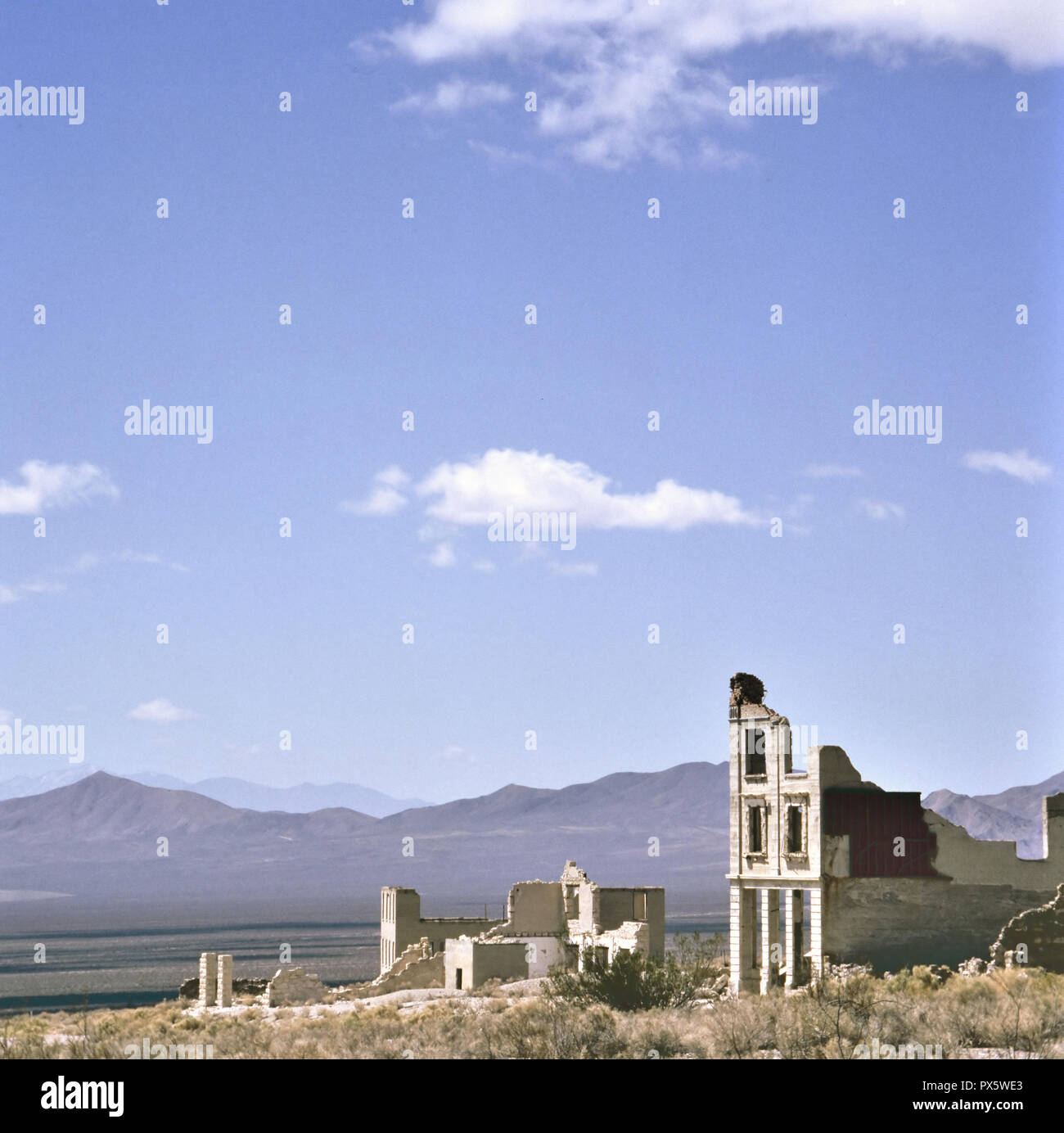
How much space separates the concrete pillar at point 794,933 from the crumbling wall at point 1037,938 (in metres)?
5.70

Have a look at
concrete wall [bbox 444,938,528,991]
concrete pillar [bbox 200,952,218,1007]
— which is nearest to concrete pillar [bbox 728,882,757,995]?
concrete wall [bbox 444,938,528,991]

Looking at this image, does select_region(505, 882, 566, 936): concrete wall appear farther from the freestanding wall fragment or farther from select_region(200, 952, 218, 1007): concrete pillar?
select_region(200, 952, 218, 1007): concrete pillar

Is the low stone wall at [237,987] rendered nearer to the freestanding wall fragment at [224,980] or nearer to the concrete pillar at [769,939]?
the freestanding wall fragment at [224,980]

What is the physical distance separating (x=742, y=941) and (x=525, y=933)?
18982 millimetres

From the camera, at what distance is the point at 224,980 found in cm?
6250

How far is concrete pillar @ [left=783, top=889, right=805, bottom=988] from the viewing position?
47562mm

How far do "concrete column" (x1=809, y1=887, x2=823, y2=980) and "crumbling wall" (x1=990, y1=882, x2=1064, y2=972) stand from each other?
4549 mm

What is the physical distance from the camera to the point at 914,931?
46656 millimetres

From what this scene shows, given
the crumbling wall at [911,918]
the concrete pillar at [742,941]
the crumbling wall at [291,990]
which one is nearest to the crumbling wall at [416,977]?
the crumbling wall at [291,990]

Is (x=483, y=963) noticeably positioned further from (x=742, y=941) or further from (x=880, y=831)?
(x=880, y=831)

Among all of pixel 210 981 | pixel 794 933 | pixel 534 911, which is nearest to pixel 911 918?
pixel 794 933

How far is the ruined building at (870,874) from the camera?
1822 inches
